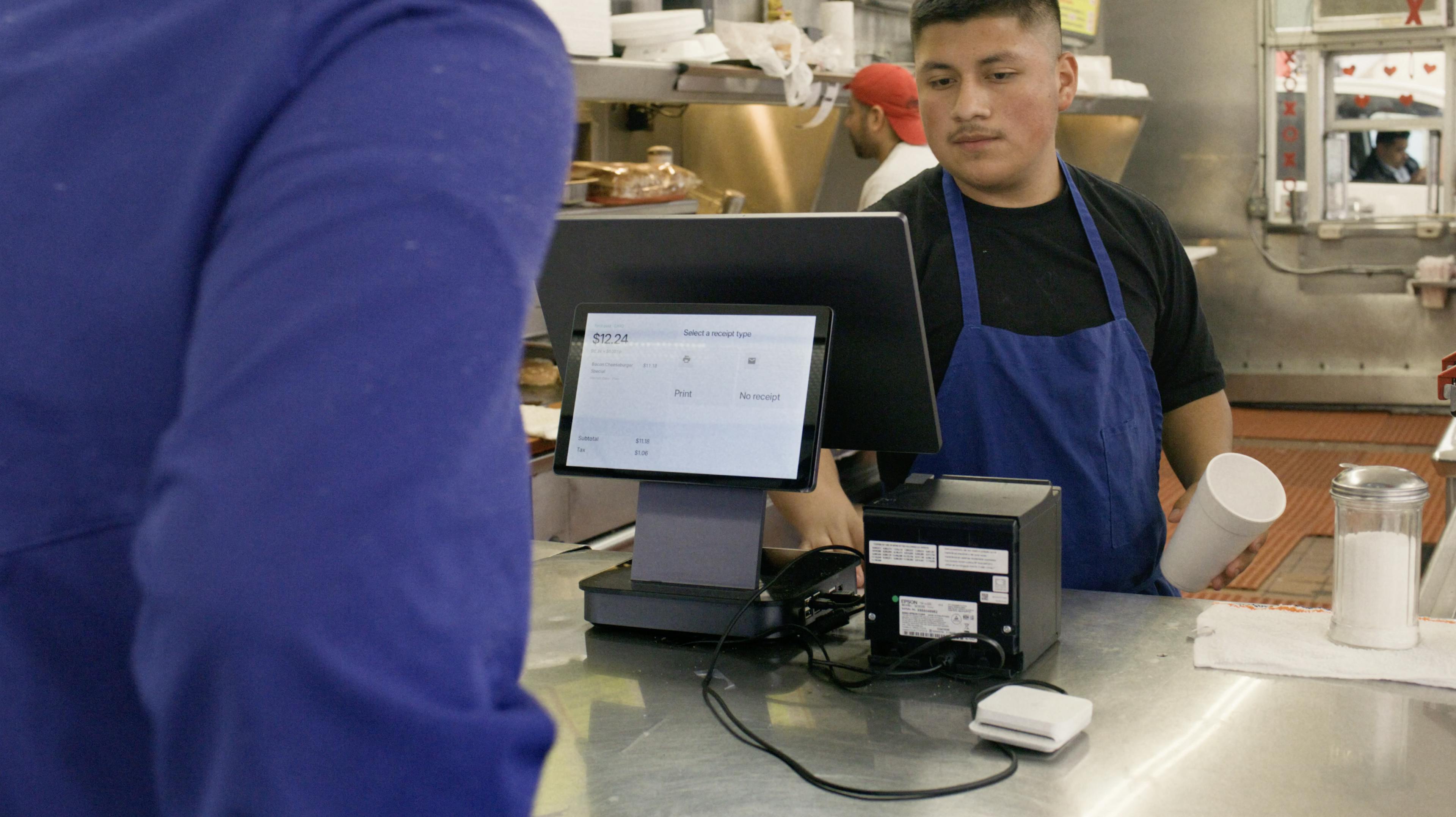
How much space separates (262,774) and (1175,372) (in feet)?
6.54

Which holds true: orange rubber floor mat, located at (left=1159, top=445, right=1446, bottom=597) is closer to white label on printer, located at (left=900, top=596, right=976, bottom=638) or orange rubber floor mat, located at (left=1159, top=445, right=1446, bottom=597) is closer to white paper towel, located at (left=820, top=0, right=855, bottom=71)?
white paper towel, located at (left=820, top=0, right=855, bottom=71)

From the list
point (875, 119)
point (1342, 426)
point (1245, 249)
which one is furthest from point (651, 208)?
point (1245, 249)

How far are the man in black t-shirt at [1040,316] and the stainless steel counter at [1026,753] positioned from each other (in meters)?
0.47

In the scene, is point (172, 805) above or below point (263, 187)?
below

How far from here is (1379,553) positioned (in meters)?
1.32

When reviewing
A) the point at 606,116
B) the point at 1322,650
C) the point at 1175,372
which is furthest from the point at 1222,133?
the point at 1322,650

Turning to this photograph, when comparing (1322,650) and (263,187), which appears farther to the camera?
(1322,650)

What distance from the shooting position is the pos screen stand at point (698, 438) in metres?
1.37

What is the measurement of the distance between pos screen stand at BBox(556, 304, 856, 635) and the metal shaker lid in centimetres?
56

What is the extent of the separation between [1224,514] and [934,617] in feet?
1.27

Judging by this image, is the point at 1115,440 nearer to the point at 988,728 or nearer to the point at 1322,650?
the point at 1322,650

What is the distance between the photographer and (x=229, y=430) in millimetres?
374

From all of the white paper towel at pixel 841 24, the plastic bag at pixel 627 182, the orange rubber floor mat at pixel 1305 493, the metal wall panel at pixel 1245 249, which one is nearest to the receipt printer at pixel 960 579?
the plastic bag at pixel 627 182

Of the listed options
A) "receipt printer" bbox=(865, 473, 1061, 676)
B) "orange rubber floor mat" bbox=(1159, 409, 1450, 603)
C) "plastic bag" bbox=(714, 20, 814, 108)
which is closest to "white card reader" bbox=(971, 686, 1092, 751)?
"receipt printer" bbox=(865, 473, 1061, 676)
